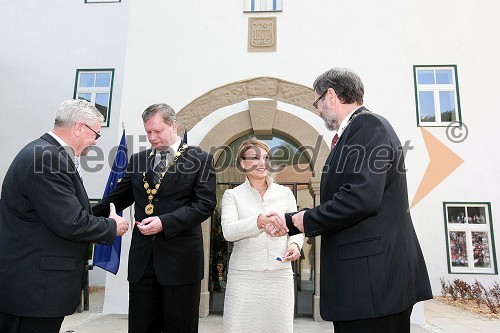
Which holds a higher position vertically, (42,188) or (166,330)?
(42,188)

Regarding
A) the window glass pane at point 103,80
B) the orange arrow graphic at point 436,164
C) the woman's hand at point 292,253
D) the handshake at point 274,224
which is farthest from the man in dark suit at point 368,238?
the window glass pane at point 103,80

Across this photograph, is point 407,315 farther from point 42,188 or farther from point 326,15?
point 326,15

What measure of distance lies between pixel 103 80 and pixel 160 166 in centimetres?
833

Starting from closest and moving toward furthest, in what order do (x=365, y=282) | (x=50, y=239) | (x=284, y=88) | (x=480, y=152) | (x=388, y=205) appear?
(x=365, y=282) → (x=388, y=205) → (x=50, y=239) → (x=284, y=88) → (x=480, y=152)

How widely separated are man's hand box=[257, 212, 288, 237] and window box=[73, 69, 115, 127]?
8388 millimetres

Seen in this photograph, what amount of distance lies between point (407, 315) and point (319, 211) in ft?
2.34

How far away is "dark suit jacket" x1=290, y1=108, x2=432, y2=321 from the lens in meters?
1.90

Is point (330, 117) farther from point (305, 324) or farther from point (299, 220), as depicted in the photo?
point (305, 324)

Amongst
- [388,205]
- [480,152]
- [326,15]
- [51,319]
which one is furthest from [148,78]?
[480,152]

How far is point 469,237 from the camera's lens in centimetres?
887

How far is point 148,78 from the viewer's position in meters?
6.23

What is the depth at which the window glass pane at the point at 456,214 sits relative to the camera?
8953mm

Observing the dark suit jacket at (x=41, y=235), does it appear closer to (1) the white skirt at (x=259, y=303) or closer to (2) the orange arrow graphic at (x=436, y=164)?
(1) the white skirt at (x=259, y=303)

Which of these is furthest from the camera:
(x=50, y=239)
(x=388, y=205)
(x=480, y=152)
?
(x=480, y=152)
